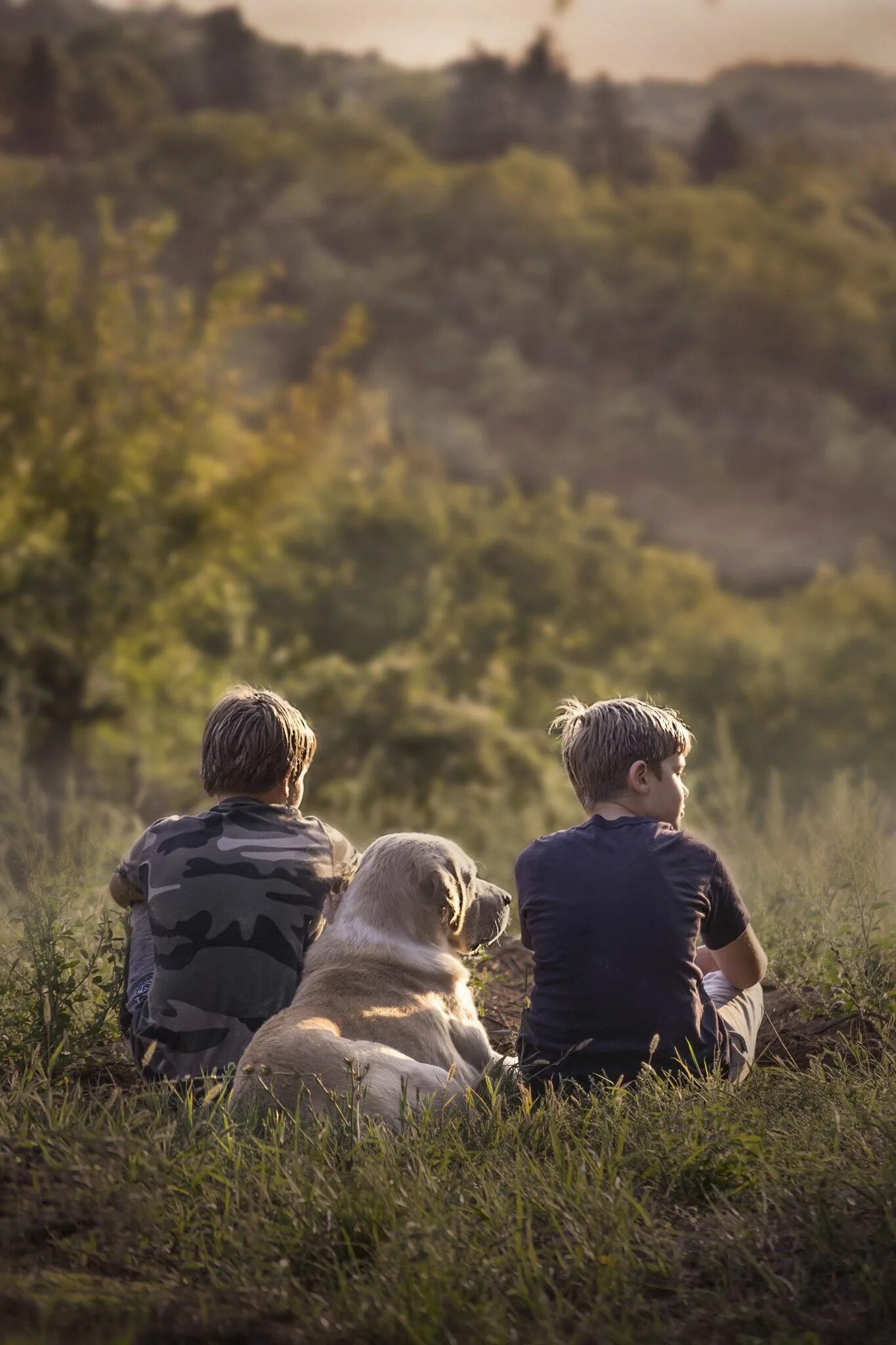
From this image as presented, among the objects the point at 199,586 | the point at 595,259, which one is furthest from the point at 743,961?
the point at 595,259

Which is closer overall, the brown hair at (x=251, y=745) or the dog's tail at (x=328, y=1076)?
the dog's tail at (x=328, y=1076)

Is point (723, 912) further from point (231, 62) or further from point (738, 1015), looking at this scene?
point (231, 62)

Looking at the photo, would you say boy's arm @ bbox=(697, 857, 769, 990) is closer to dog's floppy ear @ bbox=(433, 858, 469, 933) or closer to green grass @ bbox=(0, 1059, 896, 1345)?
green grass @ bbox=(0, 1059, 896, 1345)

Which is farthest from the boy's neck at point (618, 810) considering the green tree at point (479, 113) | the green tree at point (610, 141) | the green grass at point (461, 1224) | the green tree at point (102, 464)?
the green tree at point (610, 141)

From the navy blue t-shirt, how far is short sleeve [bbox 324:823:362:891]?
0.59m

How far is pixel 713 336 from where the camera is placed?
35.6 metres

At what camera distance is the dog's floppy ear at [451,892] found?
13.2 ft

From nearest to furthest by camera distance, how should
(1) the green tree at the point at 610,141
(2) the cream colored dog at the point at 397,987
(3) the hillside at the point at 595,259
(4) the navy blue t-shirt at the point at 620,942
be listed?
(2) the cream colored dog at the point at 397,987, (4) the navy blue t-shirt at the point at 620,942, (3) the hillside at the point at 595,259, (1) the green tree at the point at 610,141

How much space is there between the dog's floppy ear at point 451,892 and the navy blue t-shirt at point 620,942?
20cm


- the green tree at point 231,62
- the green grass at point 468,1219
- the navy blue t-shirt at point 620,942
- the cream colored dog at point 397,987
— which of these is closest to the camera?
the green grass at point 468,1219

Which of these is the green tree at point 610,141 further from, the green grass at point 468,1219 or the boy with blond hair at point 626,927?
the green grass at point 468,1219

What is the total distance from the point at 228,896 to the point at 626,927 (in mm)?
1148

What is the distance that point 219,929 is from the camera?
401cm

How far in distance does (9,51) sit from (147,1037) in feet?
87.8
